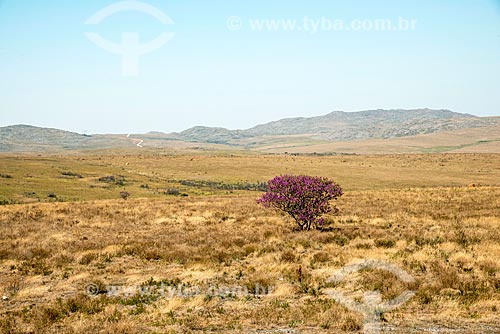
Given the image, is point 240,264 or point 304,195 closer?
point 240,264

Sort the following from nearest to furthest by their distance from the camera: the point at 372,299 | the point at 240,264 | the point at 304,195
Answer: the point at 372,299 → the point at 240,264 → the point at 304,195

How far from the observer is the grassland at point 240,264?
11.0 m

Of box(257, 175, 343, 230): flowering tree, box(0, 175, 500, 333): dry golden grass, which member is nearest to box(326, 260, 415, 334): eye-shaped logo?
box(0, 175, 500, 333): dry golden grass

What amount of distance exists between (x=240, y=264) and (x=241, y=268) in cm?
67

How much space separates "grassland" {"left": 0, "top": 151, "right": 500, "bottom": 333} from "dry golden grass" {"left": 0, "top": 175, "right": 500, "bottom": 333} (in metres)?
0.06

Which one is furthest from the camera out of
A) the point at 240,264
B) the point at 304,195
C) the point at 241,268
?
the point at 304,195

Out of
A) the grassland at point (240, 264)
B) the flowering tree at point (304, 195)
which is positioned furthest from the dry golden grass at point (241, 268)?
the flowering tree at point (304, 195)

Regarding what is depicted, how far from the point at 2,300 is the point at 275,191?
55.0ft

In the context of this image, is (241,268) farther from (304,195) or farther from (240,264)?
(304,195)

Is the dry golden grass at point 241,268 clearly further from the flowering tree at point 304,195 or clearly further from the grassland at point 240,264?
the flowering tree at point 304,195

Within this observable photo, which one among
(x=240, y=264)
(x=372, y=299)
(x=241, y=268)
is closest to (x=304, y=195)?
(x=240, y=264)

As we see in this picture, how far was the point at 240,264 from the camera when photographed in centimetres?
1739

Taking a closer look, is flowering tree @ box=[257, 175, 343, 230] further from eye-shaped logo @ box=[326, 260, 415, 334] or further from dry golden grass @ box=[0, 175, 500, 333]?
eye-shaped logo @ box=[326, 260, 415, 334]

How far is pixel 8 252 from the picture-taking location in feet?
64.9
